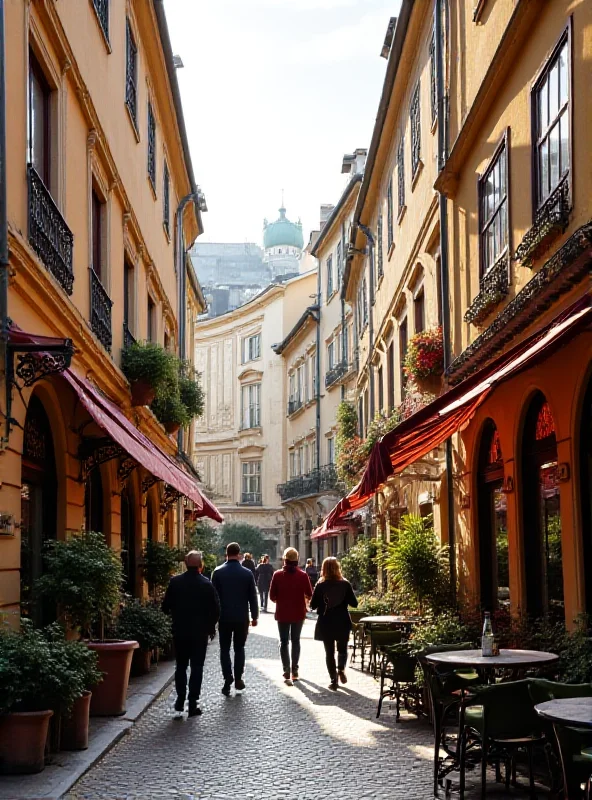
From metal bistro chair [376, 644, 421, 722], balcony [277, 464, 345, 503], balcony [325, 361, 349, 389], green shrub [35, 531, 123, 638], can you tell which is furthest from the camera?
balcony [277, 464, 345, 503]

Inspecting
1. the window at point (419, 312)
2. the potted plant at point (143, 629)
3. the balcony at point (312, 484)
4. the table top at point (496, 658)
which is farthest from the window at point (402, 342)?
the balcony at point (312, 484)

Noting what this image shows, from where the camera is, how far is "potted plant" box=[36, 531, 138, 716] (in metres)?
11.0

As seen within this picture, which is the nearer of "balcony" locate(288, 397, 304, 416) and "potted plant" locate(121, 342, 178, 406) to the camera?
"potted plant" locate(121, 342, 178, 406)

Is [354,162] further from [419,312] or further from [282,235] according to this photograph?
[282,235]

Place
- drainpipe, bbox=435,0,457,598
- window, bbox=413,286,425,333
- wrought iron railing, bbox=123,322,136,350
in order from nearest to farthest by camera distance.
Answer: drainpipe, bbox=435,0,457,598 < wrought iron railing, bbox=123,322,136,350 < window, bbox=413,286,425,333

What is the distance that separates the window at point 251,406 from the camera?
6556cm

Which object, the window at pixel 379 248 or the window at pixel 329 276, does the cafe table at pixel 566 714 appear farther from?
the window at pixel 329 276

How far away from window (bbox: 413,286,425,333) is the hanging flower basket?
138 inches

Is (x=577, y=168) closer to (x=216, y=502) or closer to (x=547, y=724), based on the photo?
(x=547, y=724)

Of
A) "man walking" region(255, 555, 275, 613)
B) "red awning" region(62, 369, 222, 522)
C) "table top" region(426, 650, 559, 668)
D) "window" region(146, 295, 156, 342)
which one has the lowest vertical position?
"table top" region(426, 650, 559, 668)

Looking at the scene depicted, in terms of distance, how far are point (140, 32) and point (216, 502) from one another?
4933cm

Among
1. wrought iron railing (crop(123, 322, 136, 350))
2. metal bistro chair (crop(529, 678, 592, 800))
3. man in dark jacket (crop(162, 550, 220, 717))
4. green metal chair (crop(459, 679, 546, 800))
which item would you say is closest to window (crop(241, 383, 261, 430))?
wrought iron railing (crop(123, 322, 136, 350))

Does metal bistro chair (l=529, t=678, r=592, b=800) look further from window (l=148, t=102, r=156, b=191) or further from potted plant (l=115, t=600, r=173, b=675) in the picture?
window (l=148, t=102, r=156, b=191)

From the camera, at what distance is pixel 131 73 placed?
18.9 metres
